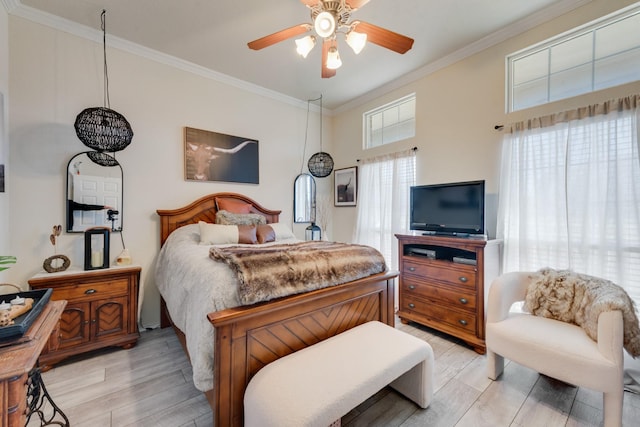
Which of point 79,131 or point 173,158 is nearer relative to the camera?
point 79,131

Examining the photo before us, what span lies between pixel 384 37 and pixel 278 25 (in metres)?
1.26

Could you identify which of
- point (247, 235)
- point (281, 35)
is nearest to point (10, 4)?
point (281, 35)

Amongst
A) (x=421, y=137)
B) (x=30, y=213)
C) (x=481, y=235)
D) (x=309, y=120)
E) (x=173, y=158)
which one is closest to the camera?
(x=30, y=213)

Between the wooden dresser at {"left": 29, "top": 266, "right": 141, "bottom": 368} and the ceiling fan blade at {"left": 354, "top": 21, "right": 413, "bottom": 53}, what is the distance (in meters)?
2.83

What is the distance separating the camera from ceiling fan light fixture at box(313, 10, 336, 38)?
1633 millimetres

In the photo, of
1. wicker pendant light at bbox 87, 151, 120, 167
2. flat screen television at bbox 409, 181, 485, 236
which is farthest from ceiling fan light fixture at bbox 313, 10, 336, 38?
wicker pendant light at bbox 87, 151, 120, 167

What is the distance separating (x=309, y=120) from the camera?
4383mm

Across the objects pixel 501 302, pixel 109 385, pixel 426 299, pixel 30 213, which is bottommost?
pixel 109 385

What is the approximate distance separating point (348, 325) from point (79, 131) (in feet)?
9.60

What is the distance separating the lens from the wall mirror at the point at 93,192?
97.7 inches

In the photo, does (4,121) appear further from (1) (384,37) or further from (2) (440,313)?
(2) (440,313)

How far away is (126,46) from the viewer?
2.74 metres

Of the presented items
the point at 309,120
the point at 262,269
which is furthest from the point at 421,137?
the point at 262,269

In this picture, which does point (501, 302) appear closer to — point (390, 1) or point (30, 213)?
point (390, 1)
